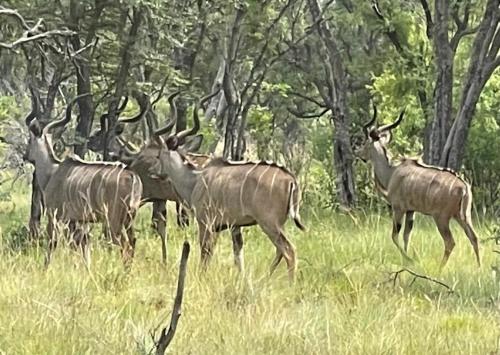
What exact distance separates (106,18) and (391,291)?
6439mm

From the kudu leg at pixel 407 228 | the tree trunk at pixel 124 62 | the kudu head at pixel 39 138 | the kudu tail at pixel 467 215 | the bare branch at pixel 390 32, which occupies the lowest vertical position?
the kudu leg at pixel 407 228

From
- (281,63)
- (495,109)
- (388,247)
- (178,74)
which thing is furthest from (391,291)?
Answer: (281,63)

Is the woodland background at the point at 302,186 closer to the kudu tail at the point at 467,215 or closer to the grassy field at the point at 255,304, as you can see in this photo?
the grassy field at the point at 255,304

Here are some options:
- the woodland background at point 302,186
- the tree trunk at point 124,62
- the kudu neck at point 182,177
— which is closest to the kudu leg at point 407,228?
the woodland background at point 302,186

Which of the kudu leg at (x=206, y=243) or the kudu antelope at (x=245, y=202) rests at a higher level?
the kudu antelope at (x=245, y=202)

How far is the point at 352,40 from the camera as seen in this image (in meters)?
21.4

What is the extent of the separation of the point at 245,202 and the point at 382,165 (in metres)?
3.05

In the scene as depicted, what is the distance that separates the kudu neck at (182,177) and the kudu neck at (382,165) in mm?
2562

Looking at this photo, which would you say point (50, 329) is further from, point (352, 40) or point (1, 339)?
point (352, 40)

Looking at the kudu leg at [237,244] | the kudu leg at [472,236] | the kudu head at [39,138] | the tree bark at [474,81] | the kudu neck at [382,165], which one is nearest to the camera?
the kudu leg at [237,244]

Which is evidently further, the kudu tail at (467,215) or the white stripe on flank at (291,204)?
the kudu tail at (467,215)

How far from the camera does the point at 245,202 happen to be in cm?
752

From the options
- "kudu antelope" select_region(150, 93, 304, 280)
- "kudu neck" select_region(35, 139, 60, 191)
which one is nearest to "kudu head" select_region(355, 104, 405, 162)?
"kudu antelope" select_region(150, 93, 304, 280)

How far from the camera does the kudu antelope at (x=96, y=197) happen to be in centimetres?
779
